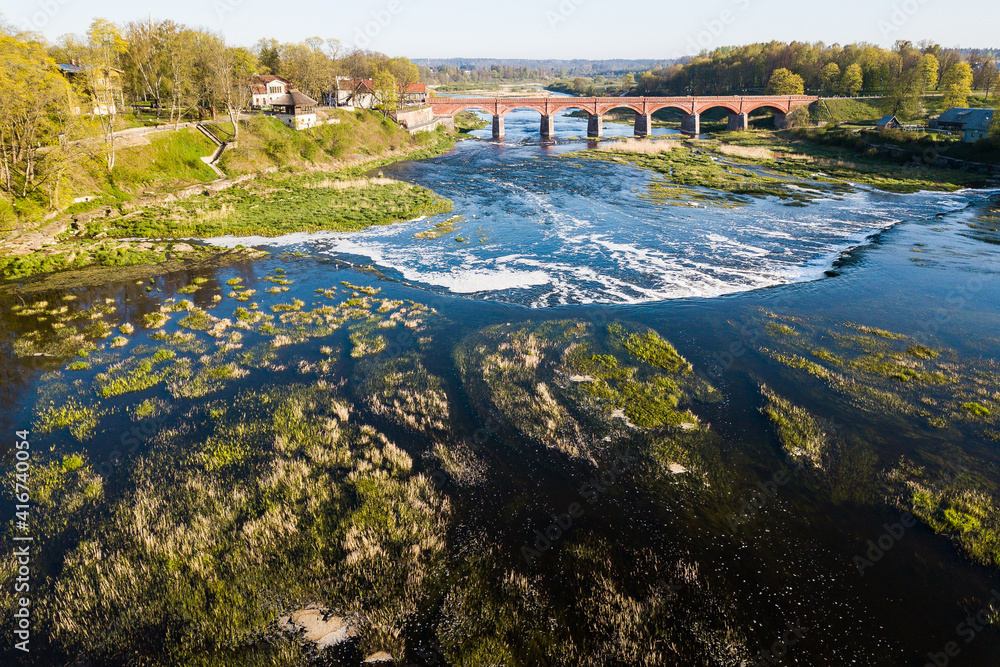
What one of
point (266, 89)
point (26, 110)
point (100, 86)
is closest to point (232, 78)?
point (100, 86)

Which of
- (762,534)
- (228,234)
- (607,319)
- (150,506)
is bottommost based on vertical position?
(762,534)

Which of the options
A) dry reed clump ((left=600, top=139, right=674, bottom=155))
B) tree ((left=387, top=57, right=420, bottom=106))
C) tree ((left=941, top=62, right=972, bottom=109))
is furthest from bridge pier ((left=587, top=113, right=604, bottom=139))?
tree ((left=941, top=62, right=972, bottom=109))

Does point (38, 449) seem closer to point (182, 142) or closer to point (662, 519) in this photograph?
point (662, 519)

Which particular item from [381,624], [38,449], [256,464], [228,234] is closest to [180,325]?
[38,449]

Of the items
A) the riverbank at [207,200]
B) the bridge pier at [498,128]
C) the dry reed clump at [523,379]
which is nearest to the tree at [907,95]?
the bridge pier at [498,128]

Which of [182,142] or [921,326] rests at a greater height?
[182,142]

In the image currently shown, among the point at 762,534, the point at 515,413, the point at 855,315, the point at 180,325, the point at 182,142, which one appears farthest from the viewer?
the point at 182,142

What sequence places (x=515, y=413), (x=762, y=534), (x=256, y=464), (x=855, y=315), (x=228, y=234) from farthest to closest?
(x=228, y=234) < (x=855, y=315) < (x=515, y=413) < (x=256, y=464) < (x=762, y=534)
